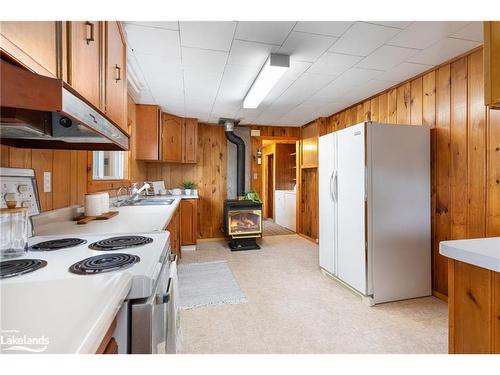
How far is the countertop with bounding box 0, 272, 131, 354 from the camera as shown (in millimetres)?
478

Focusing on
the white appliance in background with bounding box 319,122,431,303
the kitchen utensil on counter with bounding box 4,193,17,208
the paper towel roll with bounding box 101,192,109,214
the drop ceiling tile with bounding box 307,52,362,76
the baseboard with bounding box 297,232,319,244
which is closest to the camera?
the kitchen utensil on counter with bounding box 4,193,17,208

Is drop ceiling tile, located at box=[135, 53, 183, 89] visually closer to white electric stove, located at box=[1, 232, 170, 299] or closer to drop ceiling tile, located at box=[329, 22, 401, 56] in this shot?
drop ceiling tile, located at box=[329, 22, 401, 56]

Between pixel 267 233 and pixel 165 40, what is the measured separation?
430 centimetres

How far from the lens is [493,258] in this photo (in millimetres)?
916

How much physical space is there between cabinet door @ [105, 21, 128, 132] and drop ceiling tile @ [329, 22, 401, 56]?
1605mm

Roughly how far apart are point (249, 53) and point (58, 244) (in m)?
1.98

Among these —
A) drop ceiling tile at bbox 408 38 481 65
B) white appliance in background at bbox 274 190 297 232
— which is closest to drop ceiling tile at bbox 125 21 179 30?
drop ceiling tile at bbox 408 38 481 65

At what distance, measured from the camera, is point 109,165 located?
9.43 ft

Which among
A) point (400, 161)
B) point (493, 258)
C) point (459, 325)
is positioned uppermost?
point (400, 161)
